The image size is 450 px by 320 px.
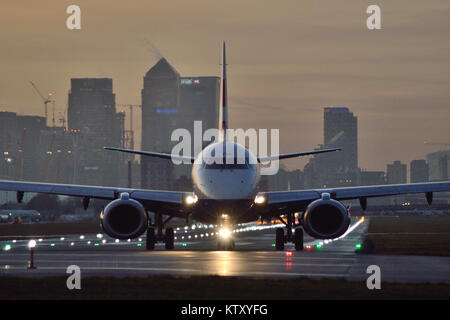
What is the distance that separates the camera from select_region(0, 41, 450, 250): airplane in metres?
41.7

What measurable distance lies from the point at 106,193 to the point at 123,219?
281cm

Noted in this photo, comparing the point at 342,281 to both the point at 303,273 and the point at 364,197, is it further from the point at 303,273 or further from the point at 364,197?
the point at 364,197

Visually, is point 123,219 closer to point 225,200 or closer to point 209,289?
point 225,200

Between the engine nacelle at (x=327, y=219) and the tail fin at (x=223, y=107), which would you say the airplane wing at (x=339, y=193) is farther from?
the tail fin at (x=223, y=107)

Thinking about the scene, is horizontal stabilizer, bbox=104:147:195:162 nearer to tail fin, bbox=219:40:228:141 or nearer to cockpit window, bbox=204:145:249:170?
cockpit window, bbox=204:145:249:170

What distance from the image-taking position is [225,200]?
136ft

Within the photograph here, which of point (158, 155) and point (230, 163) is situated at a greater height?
point (158, 155)

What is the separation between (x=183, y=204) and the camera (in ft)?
144

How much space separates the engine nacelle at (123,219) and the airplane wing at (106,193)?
1.76 meters

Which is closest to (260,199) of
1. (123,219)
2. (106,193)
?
(123,219)
